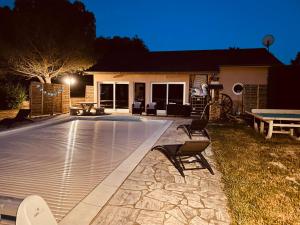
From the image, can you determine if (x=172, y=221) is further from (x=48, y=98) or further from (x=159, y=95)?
(x=159, y=95)

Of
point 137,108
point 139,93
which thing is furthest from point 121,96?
point 137,108

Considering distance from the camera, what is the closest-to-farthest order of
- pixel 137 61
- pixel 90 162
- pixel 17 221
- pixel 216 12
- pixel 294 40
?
pixel 17 221 → pixel 90 162 → pixel 137 61 → pixel 294 40 → pixel 216 12

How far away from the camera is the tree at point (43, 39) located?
18.0 metres

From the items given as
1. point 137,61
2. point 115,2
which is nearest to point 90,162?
point 137,61

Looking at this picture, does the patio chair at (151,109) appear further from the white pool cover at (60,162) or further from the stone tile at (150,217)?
the stone tile at (150,217)

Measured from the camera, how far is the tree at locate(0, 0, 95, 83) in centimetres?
1803

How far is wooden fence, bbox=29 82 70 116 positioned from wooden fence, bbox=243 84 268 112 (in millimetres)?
11446

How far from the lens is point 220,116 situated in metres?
14.9

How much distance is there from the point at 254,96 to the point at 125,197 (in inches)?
532

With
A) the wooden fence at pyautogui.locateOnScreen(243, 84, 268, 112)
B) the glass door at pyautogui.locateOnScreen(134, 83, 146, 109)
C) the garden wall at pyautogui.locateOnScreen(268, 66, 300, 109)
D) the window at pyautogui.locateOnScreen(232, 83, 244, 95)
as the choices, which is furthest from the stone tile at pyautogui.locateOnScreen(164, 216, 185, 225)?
the glass door at pyautogui.locateOnScreen(134, 83, 146, 109)

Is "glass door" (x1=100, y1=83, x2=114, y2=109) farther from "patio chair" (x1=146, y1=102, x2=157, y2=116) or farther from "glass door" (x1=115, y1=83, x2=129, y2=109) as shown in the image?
"patio chair" (x1=146, y1=102, x2=157, y2=116)

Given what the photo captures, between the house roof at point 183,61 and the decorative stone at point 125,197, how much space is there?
1303cm

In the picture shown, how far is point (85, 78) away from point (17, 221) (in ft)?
88.2

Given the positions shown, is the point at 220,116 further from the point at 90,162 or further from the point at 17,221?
the point at 17,221
